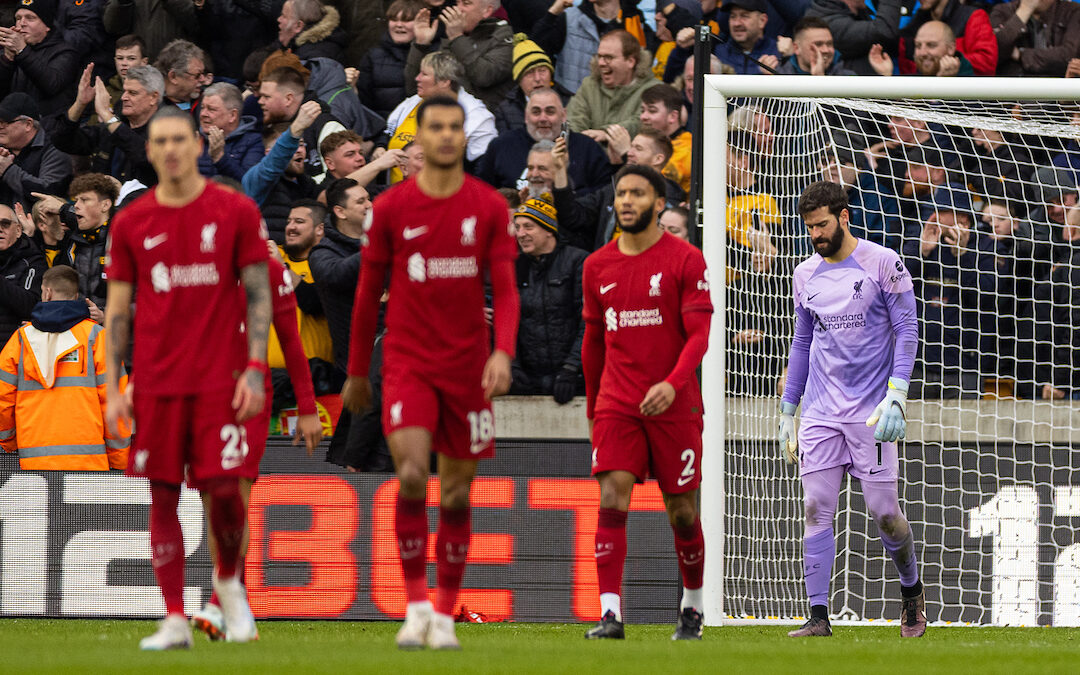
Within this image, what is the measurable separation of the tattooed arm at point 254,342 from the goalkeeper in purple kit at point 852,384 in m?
3.74

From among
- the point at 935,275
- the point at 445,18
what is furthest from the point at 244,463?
the point at 445,18

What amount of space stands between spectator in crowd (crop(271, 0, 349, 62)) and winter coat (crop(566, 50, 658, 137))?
2449mm

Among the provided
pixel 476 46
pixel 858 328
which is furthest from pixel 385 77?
pixel 858 328

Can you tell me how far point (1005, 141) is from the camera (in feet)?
36.9

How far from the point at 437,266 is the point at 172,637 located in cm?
189

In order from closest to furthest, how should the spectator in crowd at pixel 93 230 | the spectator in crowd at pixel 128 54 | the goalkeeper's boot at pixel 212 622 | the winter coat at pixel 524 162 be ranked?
the goalkeeper's boot at pixel 212 622 < the spectator in crowd at pixel 93 230 < the winter coat at pixel 524 162 < the spectator in crowd at pixel 128 54

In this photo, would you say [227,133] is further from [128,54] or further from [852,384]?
[852,384]

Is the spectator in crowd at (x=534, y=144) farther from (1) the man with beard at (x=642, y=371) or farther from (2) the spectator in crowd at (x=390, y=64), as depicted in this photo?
(1) the man with beard at (x=642, y=371)

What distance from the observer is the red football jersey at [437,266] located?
21.1 ft

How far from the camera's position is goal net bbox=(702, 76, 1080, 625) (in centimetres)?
956

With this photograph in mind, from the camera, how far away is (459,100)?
12.3 metres

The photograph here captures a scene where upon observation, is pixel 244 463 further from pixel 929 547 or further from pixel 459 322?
pixel 929 547

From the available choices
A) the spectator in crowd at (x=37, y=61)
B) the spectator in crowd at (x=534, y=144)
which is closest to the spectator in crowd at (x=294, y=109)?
the spectator in crowd at (x=534, y=144)

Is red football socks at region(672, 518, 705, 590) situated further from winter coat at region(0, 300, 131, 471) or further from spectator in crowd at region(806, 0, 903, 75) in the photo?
spectator in crowd at region(806, 0, 903, 75)
